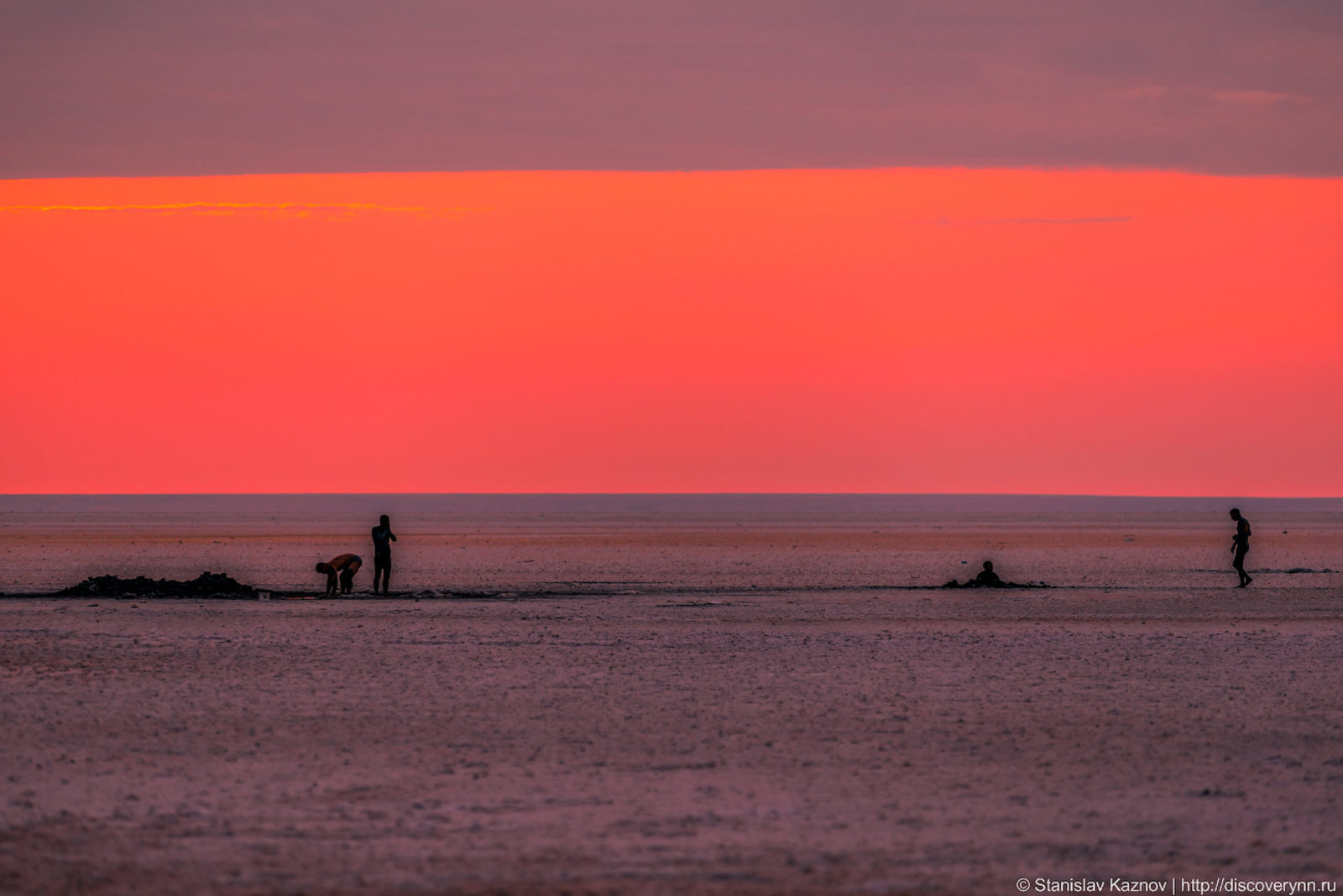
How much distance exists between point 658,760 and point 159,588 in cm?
2437

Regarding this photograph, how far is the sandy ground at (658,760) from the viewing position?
31.5ft

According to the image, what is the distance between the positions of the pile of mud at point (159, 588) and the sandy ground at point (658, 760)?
8.91 meters

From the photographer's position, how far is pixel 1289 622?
2766 centimetres

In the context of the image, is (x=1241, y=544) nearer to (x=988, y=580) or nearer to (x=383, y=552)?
(x=988, y=580)

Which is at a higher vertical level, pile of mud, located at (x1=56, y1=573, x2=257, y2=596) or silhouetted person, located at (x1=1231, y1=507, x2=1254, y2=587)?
silhouetted person, located at (x1=1231, y1=507, x2=1254, y2=587)

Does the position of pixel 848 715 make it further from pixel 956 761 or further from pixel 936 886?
pixel 936 886

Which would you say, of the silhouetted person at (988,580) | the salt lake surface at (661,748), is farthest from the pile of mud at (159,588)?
the silhouetted person at (988,580)

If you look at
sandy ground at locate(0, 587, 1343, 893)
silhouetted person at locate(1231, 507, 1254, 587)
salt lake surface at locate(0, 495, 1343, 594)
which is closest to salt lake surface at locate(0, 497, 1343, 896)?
sandy ground at locate(0, 587, 1343, 893)

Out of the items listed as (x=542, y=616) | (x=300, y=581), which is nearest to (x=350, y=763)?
(x=542, y=616)

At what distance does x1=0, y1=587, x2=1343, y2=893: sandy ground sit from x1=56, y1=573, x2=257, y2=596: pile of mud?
351 inches

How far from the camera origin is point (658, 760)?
13.3m

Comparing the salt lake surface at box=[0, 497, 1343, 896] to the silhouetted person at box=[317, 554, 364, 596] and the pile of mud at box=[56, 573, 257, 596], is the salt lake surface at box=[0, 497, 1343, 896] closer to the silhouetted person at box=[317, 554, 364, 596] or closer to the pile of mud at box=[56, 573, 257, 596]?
the pile of mud at box=[56, 573, 257, 596]

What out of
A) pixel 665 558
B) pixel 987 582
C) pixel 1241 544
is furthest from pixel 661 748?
pixel 665 558

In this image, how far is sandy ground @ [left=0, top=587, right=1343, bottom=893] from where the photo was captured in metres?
9.59
